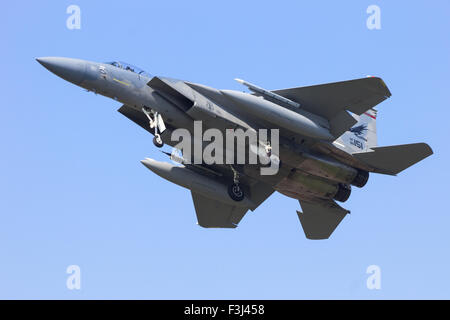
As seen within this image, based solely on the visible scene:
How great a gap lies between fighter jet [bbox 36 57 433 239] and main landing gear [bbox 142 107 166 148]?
1.1 inches

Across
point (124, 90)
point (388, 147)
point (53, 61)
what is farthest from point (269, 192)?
point (53, 61)

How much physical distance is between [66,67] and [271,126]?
587cm

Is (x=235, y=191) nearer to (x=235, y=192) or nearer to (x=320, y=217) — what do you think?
(x=235, y=192)

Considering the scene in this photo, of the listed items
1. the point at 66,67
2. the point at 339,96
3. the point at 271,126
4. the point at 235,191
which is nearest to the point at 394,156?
the point at 339,96

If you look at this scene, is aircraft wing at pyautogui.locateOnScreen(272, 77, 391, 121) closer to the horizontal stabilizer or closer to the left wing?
the horizontal stabilizer

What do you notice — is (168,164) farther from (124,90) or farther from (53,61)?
(53,61)

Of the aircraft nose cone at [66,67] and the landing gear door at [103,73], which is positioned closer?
the aircraft nose cone at [66,67]

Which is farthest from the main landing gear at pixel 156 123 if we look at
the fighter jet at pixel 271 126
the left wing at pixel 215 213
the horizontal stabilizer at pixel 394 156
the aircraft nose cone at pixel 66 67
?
the horizontal stabilizer at pixel 394 156

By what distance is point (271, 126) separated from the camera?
2033 cm

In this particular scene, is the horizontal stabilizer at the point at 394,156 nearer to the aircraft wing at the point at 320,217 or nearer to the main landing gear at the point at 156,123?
the aircraft wing at the point at 320,217

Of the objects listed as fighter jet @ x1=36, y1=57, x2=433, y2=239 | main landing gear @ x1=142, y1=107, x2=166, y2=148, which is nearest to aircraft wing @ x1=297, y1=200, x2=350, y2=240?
fighter jet @ x1=36, y1=57, x2=433, y2=239

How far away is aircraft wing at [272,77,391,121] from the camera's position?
65.0 ft

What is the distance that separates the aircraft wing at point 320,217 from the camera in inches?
931

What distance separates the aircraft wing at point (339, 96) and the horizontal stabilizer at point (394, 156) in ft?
5.03
